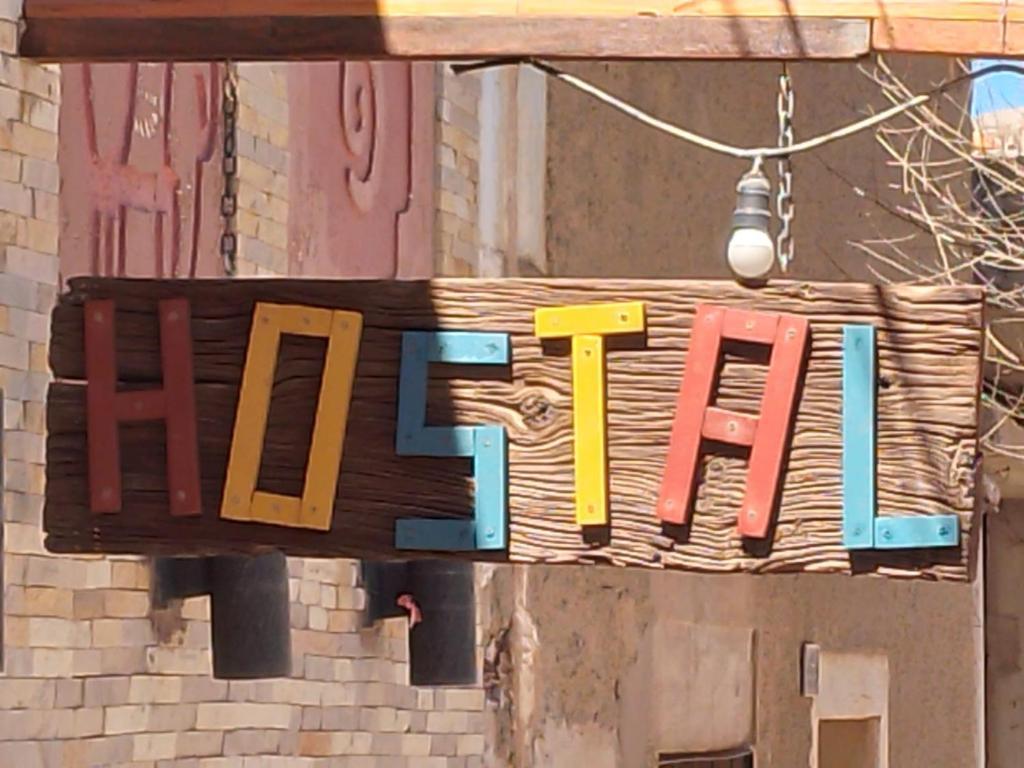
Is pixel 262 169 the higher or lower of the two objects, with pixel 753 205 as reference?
higher

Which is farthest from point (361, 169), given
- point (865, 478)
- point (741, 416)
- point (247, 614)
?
point (865, 478)

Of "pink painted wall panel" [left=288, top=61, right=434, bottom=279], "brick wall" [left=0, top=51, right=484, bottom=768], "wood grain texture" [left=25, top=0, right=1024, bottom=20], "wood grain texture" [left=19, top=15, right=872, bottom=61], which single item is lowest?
"brick wall" [left=0, top=51, right=484, bottom=768]

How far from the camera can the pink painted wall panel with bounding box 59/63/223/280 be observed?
18.7 ft

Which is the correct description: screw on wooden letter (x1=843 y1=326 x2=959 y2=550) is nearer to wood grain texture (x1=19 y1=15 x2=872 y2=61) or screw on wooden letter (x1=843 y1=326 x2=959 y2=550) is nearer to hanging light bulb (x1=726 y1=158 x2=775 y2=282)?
hanging light bulb (x1=726 y1=158 x2=775 y2=282)

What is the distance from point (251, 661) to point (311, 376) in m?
0.63

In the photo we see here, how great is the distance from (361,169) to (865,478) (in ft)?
12.5

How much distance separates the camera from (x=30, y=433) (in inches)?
216

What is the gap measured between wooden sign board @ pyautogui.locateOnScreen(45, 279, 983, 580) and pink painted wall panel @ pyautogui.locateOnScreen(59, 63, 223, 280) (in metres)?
1.68

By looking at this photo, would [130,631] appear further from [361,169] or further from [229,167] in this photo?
[361,169]

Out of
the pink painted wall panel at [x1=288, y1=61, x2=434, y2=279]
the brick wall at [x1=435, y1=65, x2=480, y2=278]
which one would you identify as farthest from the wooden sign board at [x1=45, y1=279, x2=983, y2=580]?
the brick wall at [x1=435, y1=65, x2=480, y2=278]

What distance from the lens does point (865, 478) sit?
153 inches

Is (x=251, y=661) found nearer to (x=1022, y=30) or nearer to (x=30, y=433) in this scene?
(x=30, y=433)

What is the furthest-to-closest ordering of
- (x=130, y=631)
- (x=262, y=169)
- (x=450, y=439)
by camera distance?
(x=262, y=169), (x=130, y=631), (x=450, y=439)

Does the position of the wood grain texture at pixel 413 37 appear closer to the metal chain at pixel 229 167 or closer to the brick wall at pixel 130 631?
the metal chain at pixel 229 167
